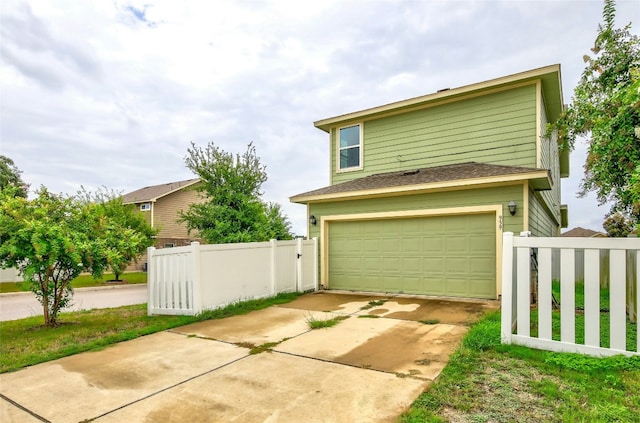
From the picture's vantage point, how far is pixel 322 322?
18.0ft

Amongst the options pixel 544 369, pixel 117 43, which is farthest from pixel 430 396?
pixel 117 43

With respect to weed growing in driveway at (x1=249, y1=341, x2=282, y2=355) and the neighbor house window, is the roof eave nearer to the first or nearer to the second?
the neighbor house window

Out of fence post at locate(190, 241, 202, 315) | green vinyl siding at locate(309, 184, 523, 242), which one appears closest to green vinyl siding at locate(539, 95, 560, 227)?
green vinyl siding at locate(309, 184, 523, 242)

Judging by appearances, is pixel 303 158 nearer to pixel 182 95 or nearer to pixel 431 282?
pixel 182 95

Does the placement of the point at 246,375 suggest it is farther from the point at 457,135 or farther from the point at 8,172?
the point at 8,172

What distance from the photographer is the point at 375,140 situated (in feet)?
34.0

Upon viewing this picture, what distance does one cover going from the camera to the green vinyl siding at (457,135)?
8273mm

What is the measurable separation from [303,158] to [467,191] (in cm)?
1108

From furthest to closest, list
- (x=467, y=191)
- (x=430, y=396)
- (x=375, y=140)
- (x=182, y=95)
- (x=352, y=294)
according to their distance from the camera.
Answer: (x=182, y=95)
(x=375, y=140)
(x=352, y=294)
(x=467, y=191)
(x=430, y=396)

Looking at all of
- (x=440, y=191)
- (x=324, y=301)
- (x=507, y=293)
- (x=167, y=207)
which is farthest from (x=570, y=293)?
(x=167, y=207)

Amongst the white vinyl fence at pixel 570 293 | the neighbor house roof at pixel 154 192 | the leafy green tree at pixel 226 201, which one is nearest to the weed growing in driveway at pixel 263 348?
the white vinyl fence at pixel 570 293

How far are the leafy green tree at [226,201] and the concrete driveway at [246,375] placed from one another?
4213 millimetres

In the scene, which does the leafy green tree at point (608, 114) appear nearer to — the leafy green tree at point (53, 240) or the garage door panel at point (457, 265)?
the garage door panel at point (457, 265)

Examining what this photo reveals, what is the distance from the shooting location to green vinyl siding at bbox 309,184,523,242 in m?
7.23
